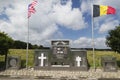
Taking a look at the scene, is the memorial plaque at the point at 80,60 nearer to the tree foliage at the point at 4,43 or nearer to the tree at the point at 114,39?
the tree at the point at 114,39

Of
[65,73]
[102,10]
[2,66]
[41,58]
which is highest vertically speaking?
[102,10]

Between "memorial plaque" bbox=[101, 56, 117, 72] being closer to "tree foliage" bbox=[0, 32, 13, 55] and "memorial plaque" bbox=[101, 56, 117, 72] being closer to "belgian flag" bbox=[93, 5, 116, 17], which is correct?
"belgian flag" bbox=[93, 5, 116, 17]

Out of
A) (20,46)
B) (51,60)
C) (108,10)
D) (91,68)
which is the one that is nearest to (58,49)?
(51,60)

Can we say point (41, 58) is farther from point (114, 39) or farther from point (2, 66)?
point (114, 39)

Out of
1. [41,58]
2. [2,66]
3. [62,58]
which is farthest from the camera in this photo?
[2,66]

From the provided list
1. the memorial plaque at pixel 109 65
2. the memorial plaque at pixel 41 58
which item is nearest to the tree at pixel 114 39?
the memorial plaque at pixel 109 65

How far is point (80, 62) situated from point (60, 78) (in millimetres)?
4712

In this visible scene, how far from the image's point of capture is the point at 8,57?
28.2 meters

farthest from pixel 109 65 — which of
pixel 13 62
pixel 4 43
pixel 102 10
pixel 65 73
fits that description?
pixel 4 43

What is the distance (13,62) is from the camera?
28.2 meters

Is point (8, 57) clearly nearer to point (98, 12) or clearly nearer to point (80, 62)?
point (80, 62)

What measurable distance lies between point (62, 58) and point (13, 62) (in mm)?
5060

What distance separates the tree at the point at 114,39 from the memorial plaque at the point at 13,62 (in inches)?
385

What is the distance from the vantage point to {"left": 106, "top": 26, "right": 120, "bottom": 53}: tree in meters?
28.7
